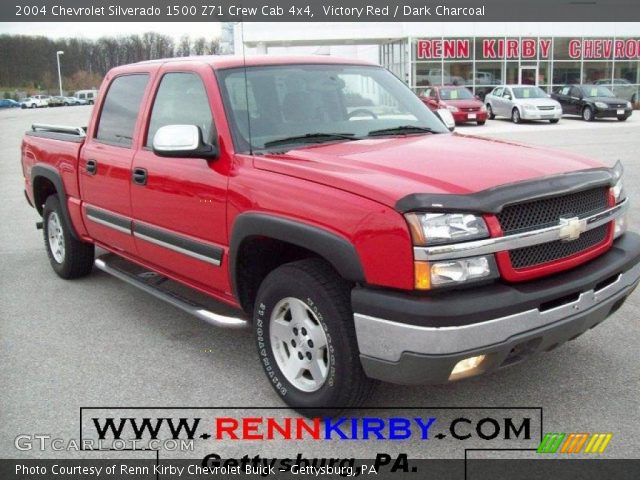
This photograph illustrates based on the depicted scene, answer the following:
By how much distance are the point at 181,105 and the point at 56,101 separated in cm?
7200

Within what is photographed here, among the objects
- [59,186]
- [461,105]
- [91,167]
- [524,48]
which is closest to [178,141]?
[91,167]

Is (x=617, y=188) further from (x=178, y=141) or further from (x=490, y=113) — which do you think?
(x=490, y=113)

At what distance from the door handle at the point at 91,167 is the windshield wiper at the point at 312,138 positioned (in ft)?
6.09

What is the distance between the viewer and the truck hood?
2996mm

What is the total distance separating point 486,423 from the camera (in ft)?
11.3

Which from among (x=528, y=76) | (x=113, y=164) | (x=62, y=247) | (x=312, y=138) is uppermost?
(x=528, y=76)

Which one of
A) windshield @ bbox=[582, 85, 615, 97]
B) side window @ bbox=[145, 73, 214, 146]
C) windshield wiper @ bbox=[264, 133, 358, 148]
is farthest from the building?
windshield wiper @ bbox=[264, 133, 358, 148]

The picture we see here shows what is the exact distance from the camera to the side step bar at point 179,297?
3.89 meters

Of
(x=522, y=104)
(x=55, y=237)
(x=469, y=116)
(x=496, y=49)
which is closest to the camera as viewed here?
(x=55, y=237)

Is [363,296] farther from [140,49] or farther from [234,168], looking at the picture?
[140,49]

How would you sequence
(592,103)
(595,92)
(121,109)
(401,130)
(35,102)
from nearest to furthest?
(401,130)
(121,109)
(592,103)
(595,92)
(35,102)

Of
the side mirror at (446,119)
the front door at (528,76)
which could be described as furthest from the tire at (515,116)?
the side mirror at (446,119)

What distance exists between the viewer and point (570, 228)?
124 inches

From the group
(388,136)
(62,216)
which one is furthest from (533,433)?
(62,216)
